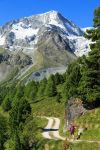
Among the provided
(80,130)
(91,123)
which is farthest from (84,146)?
(91,123)

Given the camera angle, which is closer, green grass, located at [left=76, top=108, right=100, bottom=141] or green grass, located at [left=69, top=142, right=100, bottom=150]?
green grass, located at [left=69, top=142, right=100, bottom=150]

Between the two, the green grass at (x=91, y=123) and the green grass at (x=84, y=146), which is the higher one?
the green grass at (x=91, y=123)

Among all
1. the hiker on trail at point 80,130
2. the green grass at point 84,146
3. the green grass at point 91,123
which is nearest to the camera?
the green grass at point 84,146

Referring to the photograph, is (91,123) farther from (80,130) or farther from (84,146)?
(84,146)

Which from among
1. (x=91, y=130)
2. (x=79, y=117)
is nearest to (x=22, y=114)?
(x=79, y=117)

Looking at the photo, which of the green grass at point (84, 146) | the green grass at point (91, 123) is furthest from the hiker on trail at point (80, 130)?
the green grass at point (84, 146)

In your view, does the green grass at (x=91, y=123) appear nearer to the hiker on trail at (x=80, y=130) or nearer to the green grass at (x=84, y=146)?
the hiker on trail at (x=80, y=130)

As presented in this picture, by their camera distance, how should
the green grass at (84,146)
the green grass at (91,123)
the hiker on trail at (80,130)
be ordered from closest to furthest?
the green grass at (84,146)
the green grass at (91,123)
the hiker on trail at (80,130)

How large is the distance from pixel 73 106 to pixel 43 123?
104 ft

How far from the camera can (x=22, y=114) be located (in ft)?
294

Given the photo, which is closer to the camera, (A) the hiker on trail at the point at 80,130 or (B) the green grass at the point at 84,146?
(B) the green grass at the point at 84,146

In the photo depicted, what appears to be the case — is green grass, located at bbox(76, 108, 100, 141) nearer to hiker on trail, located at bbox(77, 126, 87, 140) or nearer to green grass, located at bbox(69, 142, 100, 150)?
hiker on trail, located at bbox(77, 126, 87, 140)

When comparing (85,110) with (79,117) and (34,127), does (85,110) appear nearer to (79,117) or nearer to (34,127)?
(79,117)

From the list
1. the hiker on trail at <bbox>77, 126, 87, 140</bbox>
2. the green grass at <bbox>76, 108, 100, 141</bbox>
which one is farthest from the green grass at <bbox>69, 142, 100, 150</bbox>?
the hiker on trail at <bbox>77, 126, 87, 140</bbox>
